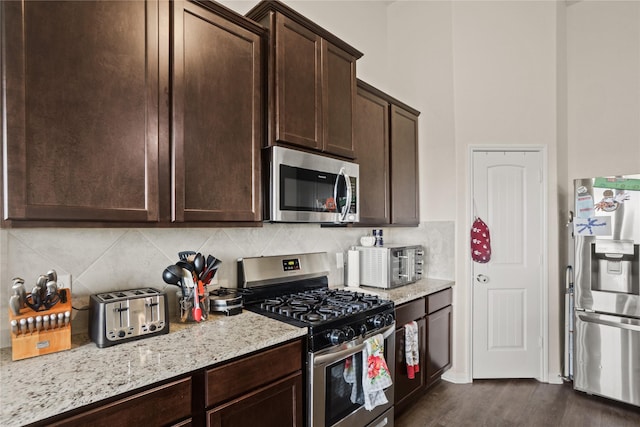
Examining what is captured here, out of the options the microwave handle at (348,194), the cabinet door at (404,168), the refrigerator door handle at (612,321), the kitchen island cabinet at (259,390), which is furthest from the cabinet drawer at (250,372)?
the refrigerator door handle at (612,321)

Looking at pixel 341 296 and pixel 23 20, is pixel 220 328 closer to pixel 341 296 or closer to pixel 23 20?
pixel 341 296

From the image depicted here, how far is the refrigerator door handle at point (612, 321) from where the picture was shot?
9.09ft

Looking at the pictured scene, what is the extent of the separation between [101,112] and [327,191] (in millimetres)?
1299

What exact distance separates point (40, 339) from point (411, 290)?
7.57ft

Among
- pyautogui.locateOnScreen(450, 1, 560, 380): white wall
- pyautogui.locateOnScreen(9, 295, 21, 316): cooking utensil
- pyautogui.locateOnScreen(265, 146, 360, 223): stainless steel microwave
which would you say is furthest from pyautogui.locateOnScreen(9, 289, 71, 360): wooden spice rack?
pyautogui.locateOnScreen(450, 1, 560, 380): white wall

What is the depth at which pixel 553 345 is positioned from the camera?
3301 millimetres

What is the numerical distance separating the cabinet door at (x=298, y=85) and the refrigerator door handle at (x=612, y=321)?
2.66 metres

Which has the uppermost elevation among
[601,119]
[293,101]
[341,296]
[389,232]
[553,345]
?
[601,119]

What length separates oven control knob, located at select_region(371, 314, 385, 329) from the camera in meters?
2.13

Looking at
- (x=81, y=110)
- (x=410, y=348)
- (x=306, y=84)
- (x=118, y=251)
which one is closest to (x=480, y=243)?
(x=410, y=348)

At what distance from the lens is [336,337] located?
6.03 ft

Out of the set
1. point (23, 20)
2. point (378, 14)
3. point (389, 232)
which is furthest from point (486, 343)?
point (23, 20)

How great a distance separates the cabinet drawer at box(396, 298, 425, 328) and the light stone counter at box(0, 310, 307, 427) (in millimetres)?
1005

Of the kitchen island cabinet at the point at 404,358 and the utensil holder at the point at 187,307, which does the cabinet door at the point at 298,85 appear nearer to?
the utensil holder at the point at 187,307
